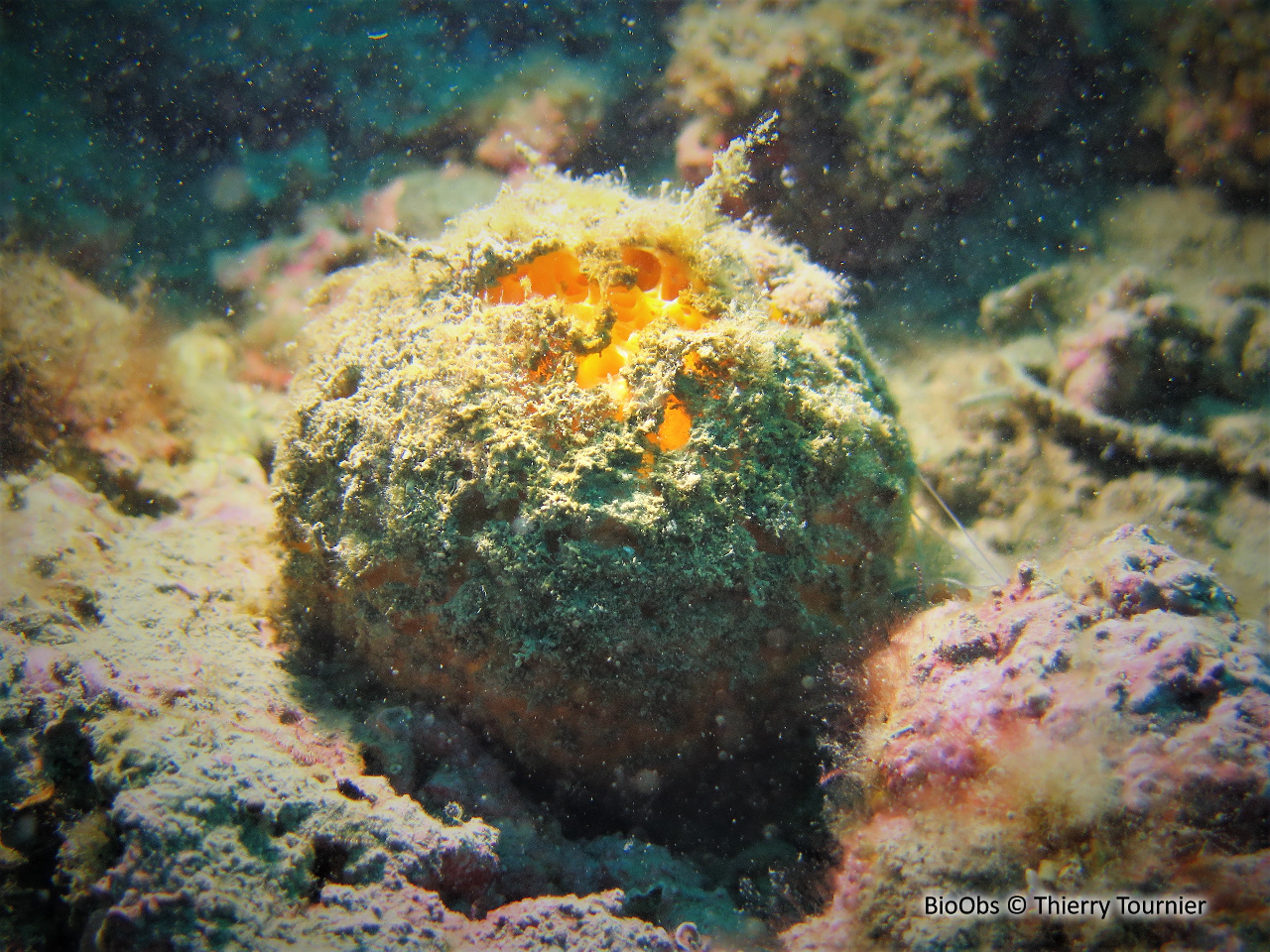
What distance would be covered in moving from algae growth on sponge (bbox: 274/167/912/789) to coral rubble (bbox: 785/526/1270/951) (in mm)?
643

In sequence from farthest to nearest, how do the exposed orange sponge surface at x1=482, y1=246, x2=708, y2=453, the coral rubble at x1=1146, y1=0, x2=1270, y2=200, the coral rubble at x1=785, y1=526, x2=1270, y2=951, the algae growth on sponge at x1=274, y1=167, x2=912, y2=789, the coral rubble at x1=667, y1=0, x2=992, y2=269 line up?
the coral rubble at x1=667, y1=0, x2=992, y2=269 < the coral rubble at x1=1146, y1=0, x2=1270, y2=200 < the exposed orange sponge surface at x1=482, y1=246, x2=708, y2=453 < the algae growth on sponge at x1=274, y1=167, x2=912, y2=789 < the coral rubble at x1=785, y1=526, x2=1270, y2=951

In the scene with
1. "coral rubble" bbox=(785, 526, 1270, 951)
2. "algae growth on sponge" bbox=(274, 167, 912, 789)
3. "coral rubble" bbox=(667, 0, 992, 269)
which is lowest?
"coral rubble" bbox=(785, 526, 1270, 951)

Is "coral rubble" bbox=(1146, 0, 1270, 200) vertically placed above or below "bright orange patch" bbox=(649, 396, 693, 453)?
above

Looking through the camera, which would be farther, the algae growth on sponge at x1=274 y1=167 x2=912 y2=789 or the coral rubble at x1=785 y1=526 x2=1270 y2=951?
the algae growth on sponge at x1=274 y1=167 x2=912 y2=789

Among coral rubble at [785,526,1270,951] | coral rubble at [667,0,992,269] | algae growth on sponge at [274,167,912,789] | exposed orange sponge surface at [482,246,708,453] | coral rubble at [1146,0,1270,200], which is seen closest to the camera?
coral rubble at [785,526,1270,951]

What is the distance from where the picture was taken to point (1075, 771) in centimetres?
184

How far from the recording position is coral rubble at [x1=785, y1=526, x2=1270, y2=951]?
5.47 feet

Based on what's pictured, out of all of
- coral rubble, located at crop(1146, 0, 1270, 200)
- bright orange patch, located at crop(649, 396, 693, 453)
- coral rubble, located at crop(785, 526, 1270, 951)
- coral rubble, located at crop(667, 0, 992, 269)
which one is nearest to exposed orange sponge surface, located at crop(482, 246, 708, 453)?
bright orange patch, located at crop(649, 396, 693, 453)

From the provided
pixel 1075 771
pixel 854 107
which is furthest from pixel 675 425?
pixel 854 107

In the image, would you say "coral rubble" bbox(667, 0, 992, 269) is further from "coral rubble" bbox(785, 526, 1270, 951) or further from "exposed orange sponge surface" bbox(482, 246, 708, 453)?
"coral rubble" bbox(785, 526, 1270, 951)

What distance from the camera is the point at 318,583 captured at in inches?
124

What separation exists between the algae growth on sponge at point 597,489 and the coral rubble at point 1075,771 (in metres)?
0.64

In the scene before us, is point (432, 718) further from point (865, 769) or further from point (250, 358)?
point (250, 358)

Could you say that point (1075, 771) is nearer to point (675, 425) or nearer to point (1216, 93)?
point (675, 425)
